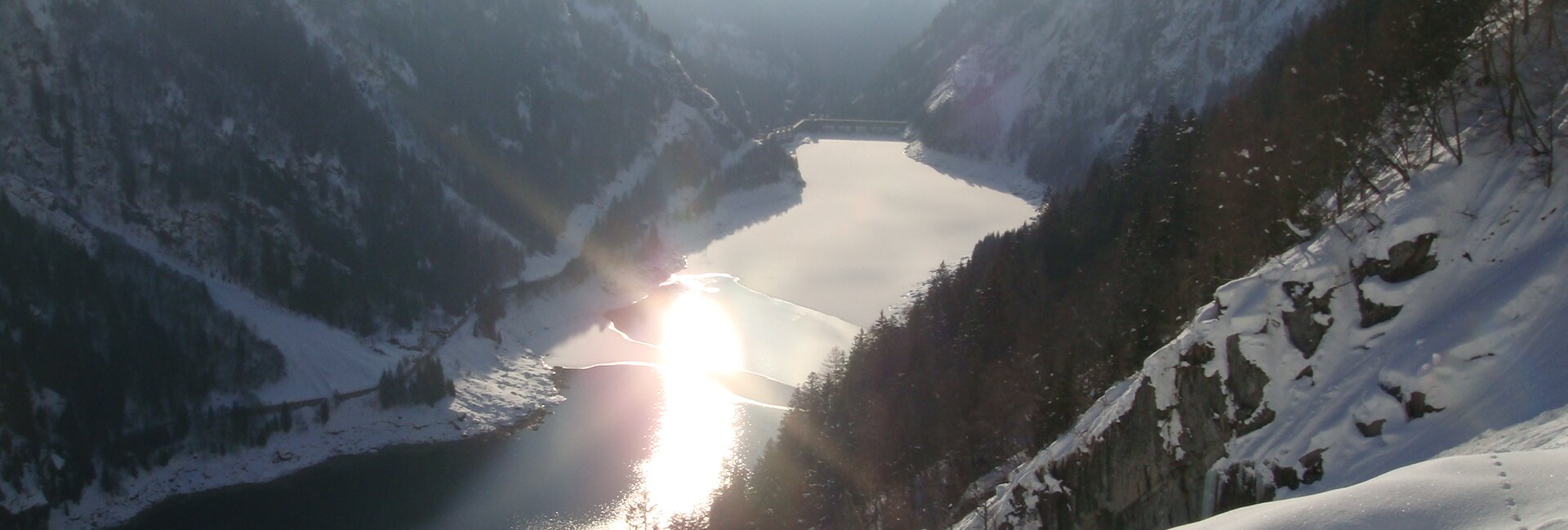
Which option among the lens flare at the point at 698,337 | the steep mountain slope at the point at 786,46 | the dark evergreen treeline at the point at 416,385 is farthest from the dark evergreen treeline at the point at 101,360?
the steep mountain slope at the point at 786,46

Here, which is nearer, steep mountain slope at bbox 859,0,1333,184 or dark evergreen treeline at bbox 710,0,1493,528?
dark evergreen treeline at bbox 710,0,1493,528

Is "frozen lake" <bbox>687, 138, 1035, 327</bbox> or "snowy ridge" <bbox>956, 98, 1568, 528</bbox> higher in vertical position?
"frozen lake" <bbox>687, 138, 1035, 327</bbox>

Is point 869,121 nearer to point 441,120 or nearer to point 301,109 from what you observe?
point 441,120

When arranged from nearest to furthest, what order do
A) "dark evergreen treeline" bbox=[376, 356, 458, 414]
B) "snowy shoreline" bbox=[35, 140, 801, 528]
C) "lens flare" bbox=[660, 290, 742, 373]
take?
"snowy shoreline" bbox=[35, 140, 801, 528] < "dark evergreen treeline" bbox=[376, 356, 458, 414] < "lens flare" bbox=[660, 290, 742, 373]

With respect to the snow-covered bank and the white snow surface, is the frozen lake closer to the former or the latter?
the snow-covered bank

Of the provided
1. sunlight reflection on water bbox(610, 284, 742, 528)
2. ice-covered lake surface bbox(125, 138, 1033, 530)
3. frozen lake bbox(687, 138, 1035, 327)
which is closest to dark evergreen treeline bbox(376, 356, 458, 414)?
ice-covered lake surface bbox(125, 138, 1033, 530)

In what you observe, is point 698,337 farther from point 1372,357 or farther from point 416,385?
point 1372,357

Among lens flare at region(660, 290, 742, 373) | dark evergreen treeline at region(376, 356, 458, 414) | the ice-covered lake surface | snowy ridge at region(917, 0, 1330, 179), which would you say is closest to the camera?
the ice-covered lake surface

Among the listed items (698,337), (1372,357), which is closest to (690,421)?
(698,337)
